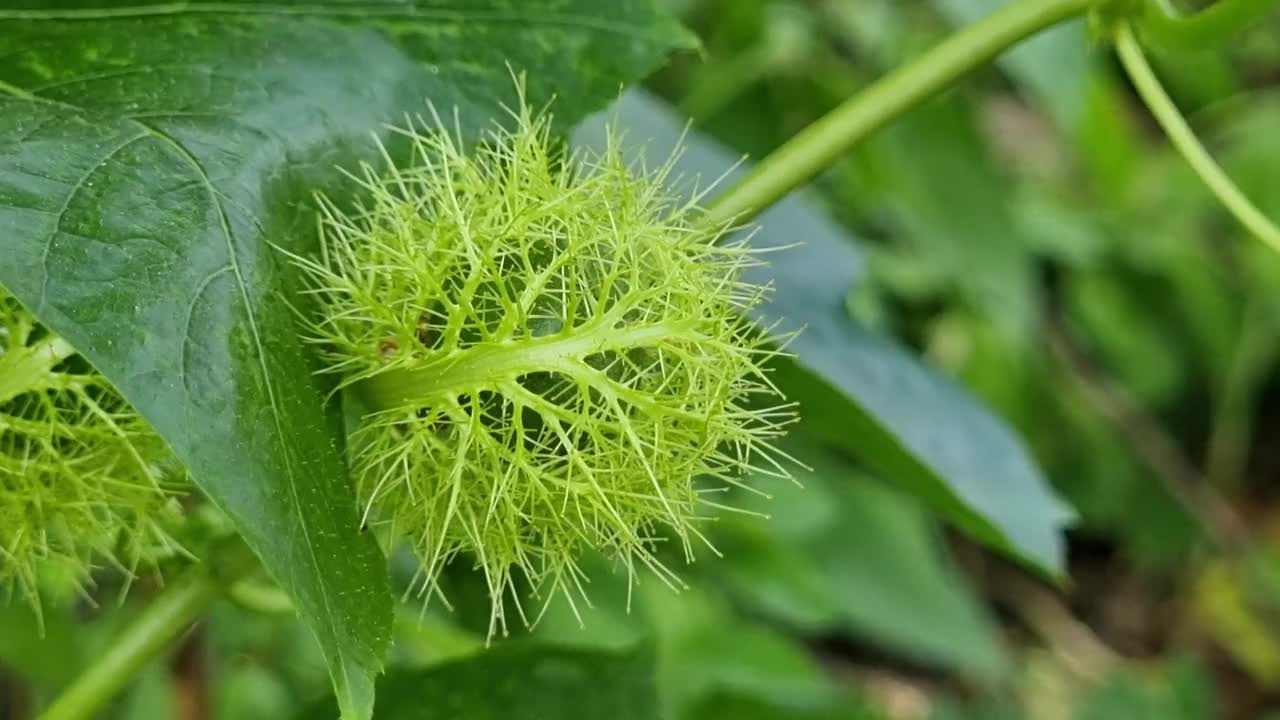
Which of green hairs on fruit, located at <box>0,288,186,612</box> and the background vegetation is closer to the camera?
green hairs on fruit, located at <box>0,288,186,612</box>

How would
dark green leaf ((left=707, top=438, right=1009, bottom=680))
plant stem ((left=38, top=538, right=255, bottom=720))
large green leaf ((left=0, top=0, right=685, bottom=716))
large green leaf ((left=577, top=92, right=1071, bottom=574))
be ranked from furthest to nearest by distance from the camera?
dark green leaf ((left=707, top=438, right=1009, bottom=680)) → large green leaf ((left=577, top=92, right=1071, bottom=574)) → plant stem ((left=38, top=538, right=255, bottom=720)) → large green leaf ((left=0, top=0, right=685, bottom=716))

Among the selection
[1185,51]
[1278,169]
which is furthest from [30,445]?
[1278,169]

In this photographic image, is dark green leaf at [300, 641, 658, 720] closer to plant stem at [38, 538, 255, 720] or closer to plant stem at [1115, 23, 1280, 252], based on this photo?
plant stem at [38, 538, 255, 720]

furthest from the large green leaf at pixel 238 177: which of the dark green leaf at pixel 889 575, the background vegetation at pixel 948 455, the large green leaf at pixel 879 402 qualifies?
the dark green leaf at pixel 889 575

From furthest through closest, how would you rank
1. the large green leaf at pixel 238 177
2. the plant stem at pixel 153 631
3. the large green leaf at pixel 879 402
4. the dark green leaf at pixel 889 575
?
1. the dark green leaf at pixel 889 575
2. the large green leaf at pixel 879 402
3. the plant stem at pixel 153 631
4. the large green leaf at pixel 238 177

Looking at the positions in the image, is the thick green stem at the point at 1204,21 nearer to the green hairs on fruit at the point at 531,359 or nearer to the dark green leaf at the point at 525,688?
the green hairs on fruit at the point at 531,359

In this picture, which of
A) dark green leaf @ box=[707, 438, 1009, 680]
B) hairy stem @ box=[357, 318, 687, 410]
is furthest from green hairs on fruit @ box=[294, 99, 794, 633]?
dark green leaf @ box=[707, 438, 1009, 680]
